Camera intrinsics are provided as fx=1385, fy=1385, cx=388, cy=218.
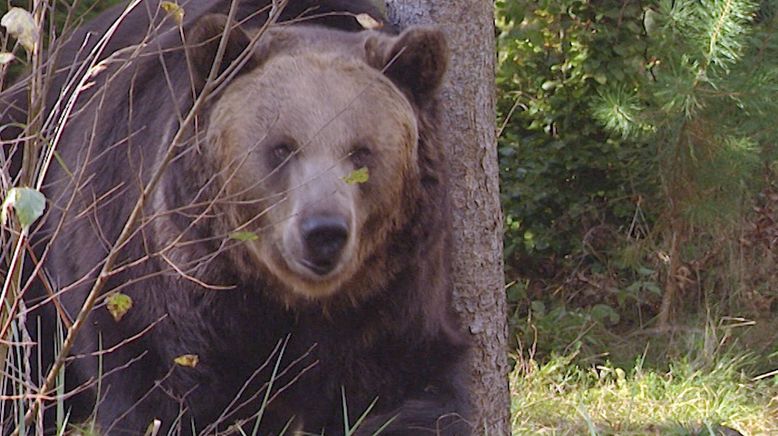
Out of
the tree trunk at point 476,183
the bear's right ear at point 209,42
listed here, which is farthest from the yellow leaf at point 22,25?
the tree trunk at point 476,183

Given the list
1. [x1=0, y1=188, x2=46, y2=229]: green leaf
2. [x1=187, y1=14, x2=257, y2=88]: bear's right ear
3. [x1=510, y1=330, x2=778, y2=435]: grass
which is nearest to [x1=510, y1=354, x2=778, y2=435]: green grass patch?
[x1=510, y1=330, x2=778, y2=435]: grass

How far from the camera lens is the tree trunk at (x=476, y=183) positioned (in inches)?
184

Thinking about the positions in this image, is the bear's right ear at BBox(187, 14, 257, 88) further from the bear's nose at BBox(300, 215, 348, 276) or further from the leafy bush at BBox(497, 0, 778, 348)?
the leafy bush at BBox(497, 0, 778, 348)

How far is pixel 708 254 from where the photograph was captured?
7.61 m

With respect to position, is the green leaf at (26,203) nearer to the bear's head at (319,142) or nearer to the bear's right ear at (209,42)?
the bear's head at (319,142)

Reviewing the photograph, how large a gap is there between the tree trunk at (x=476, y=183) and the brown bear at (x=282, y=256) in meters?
0.37

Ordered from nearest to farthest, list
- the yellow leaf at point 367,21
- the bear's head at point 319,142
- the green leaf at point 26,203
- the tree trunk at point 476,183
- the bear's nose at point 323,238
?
the green leaf at point 26,203 → the bear's nose at point 323,238 → the bear's head at point 319,142 → the yellow leaf at point 367,21 → the tree trunk at point 476,183

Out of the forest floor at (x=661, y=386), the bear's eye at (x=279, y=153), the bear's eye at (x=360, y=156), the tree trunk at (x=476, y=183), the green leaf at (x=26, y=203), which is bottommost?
the forest floor at (x=661, y=386)

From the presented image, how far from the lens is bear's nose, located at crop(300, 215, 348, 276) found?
3646 mm

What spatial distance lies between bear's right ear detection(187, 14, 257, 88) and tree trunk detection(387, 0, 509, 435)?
85 centimetres

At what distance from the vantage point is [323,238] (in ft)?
12.1

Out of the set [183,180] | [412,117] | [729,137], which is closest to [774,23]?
[729,137]

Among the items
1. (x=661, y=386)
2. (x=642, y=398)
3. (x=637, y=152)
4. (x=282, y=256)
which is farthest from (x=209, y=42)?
(x=637, y=152)

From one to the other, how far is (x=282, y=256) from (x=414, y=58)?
2.35ft
